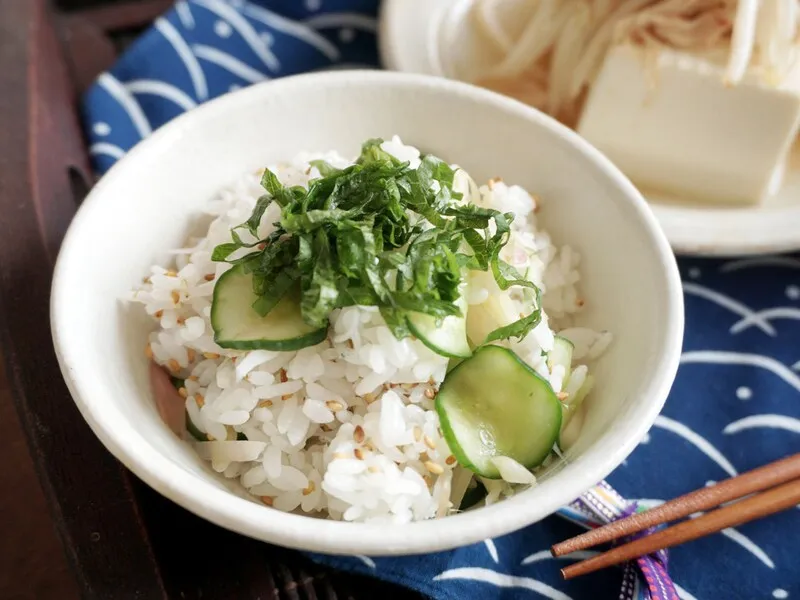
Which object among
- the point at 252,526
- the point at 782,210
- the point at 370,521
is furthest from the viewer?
the point at 782,210

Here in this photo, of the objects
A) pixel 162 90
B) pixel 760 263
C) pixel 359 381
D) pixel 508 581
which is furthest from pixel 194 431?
pixel 760 263

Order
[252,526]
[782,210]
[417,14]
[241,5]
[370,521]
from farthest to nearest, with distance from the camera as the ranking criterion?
[241,5] → [417,14] → [782,210] → [370,521] → [252,526]

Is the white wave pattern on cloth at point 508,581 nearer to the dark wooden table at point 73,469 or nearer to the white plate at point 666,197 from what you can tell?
the dark wooden table at point 73,469

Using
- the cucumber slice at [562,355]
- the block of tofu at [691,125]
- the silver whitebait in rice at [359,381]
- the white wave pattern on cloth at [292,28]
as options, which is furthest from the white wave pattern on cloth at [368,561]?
the white wave pattern on cloth at [292,28]

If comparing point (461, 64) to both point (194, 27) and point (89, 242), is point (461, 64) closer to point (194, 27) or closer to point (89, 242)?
point (194, 27)

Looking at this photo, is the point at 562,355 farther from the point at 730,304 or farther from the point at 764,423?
the point at 730,304

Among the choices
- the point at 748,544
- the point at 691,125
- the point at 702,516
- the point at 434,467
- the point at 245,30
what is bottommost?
the point at 748,544

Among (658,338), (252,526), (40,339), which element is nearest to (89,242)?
(40,339)
